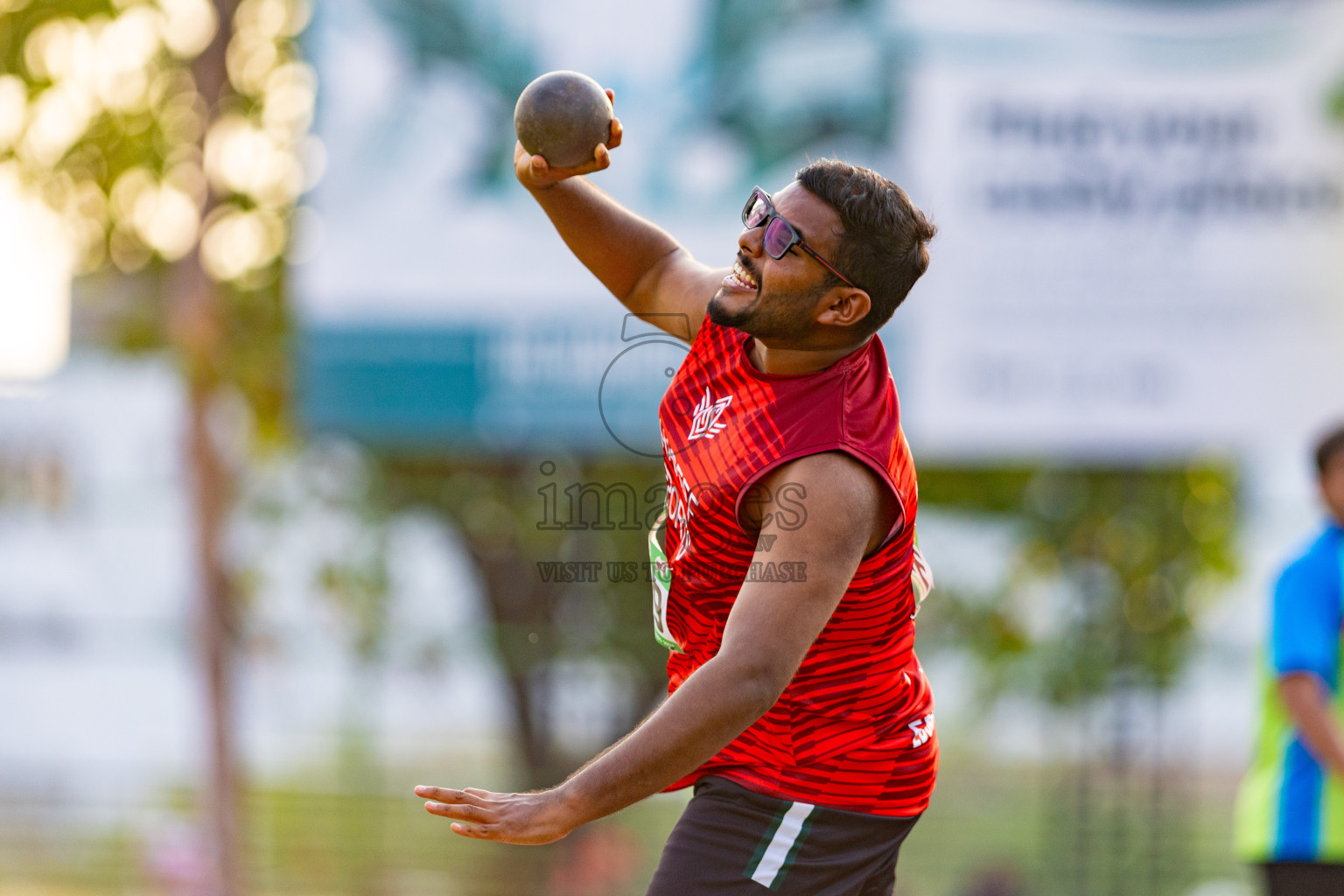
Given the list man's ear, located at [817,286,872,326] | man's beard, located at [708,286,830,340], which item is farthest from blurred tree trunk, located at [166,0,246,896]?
man's ear, located at [817,286,872,326]

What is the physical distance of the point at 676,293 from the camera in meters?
2.92

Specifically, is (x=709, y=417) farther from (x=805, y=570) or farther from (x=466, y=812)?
(x=466, y=812)

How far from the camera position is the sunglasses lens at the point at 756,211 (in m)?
2.50

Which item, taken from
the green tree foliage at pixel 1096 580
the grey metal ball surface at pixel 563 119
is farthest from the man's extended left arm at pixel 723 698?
the green tree foliage at pixel 1096 580

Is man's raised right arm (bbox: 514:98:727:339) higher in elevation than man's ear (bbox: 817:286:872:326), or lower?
higher

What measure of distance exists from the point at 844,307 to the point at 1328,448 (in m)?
1.96

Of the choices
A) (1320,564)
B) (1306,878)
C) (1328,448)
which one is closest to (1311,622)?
(1320,564)

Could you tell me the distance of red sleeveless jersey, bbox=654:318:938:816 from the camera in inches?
92.6

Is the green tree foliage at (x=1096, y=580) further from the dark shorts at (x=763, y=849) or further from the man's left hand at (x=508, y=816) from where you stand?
the man's left hand at (x=508, y=816)

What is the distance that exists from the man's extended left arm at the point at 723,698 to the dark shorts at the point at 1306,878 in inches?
81.0

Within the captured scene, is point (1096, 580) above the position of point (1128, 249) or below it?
below

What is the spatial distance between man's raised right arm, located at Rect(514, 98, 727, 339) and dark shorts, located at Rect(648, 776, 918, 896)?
1.02 meters

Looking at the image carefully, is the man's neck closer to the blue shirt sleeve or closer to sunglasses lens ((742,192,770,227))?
sunglasses lens ((742,192,770,227))

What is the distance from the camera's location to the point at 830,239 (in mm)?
2420
